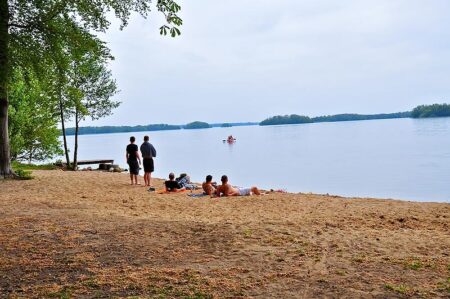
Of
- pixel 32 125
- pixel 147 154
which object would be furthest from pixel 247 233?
pixel 32 125

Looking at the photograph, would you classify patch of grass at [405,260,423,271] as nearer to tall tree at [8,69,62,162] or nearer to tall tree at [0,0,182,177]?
tall tree at [0,0,182,177]

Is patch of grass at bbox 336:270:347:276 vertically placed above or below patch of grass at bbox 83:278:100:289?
below

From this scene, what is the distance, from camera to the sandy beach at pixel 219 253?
5875mm

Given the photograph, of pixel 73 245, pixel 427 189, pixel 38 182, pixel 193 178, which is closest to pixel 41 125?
pixel 193 178

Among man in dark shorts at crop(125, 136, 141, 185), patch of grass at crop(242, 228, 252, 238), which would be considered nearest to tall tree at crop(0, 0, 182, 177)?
man in dark shorts at crop(125, 136, 141, 185)

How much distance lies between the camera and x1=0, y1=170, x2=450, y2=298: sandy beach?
5.88 m

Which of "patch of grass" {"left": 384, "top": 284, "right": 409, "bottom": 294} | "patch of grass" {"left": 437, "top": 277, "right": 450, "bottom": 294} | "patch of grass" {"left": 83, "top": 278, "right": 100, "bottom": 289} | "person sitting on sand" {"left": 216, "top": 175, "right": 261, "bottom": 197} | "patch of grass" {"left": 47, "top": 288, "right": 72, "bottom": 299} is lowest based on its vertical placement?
"person sitting on sand" {"left": 216, "top": 175, "right": 261, "bottom": 197}

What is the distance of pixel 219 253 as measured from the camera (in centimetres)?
764

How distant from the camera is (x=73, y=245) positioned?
820 centimetres

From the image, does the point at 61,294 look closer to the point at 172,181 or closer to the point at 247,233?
the point at 247,233

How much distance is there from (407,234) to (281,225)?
2.61 meters

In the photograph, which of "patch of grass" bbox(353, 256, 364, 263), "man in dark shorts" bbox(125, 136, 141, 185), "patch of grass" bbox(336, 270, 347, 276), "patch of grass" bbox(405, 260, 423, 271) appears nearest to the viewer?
"patch of grass" bbox(336, 270, 347, 276)

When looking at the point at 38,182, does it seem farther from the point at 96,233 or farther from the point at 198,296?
the point at 198,296

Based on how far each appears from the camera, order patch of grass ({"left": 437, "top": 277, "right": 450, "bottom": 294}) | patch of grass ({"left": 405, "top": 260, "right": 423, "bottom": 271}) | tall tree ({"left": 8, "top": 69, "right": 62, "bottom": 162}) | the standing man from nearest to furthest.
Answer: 1. patch of grass ({"left": 437, "top": 277, "right": 450, "bottom": 294})
2. patch of grass ({"left": 405, "top": 260, "right": 423, "bottom": 271})
3. the standing man
4. tall tree ({"left": 8, "top": 69, "right": 62, "bottom": 162})
